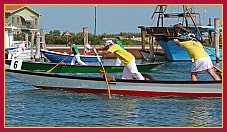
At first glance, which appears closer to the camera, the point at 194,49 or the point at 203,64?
the point at 203,64

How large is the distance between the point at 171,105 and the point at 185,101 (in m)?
0.80

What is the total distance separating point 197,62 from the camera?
46.0 feet

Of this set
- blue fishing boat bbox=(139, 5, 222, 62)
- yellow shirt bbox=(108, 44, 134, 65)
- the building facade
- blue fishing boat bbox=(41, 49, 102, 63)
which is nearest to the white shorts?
yellow shirt bbox=(108, 44, 134, 65)

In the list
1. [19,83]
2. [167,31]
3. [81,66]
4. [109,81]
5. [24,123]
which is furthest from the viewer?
[167,31]

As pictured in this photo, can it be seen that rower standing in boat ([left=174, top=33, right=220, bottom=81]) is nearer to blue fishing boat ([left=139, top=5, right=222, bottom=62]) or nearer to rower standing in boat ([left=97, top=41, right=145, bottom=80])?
rower standing in boat ([left=97, top=41, right=145, bottom=80])

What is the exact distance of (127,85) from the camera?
14766 millimetres

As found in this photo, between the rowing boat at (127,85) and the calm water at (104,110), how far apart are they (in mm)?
207

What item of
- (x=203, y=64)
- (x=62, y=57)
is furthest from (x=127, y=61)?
(x=62, y=57)

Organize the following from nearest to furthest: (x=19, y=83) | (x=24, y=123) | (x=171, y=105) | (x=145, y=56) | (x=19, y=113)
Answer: (x=24, y=123)
(x=19, y=113)
(x=171, y=105)
(x=19, y=83)
(x=145, y=56)

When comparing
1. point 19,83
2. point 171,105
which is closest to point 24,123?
point 171,105

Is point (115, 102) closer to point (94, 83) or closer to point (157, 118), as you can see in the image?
point (94, 83)

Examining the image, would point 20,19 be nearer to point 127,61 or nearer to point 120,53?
→ point 120,53

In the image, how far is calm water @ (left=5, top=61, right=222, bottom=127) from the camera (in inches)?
433

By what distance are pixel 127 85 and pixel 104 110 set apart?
242cm
